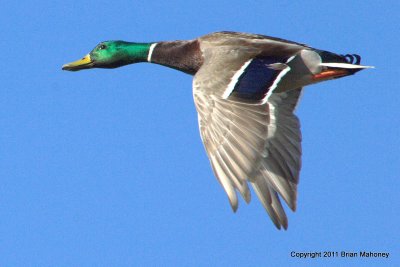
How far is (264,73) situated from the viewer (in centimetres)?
1068

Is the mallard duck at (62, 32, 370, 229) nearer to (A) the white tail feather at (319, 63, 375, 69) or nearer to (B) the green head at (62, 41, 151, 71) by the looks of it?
(A) the white tail feather at (319, 63, 375, 69)

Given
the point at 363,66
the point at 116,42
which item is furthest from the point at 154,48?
the point at 363,66

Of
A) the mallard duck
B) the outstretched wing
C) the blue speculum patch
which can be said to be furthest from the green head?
the blue speculum patch

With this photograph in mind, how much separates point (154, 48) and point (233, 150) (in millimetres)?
2934

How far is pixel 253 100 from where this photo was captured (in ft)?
33.9

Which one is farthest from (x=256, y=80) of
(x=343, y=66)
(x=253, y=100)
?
(x=343, y=66)

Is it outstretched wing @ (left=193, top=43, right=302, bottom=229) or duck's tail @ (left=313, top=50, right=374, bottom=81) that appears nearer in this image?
outstretched wing @ (left=193, top=43, right=302, bottom=229)

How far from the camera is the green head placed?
12820mm

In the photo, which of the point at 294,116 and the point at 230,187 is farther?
the point at 294,116

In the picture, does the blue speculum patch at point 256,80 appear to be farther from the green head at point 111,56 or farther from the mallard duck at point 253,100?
the green head at point 111,56

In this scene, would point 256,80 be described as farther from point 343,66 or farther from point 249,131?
point 343,66

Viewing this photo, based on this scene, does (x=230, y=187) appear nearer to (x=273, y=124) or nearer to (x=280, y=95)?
(x=273, y=124)

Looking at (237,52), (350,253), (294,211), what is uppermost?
(237,52)

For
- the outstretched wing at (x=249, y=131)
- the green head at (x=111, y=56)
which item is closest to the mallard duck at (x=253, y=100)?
the outstretched wing at (x=249, y=131)
